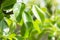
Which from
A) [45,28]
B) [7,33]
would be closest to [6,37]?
[7,33]

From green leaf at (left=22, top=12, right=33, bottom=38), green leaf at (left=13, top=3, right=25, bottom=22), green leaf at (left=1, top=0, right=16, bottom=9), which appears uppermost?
green leaf at (left=1, top=0, right=16, bottom=9)

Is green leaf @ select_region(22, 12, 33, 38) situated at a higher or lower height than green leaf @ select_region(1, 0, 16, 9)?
lower

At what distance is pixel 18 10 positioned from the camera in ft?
1.59

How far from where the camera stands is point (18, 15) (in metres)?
0.48

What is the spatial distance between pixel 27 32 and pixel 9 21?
0.06m

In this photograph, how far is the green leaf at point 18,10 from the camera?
0.47 meters

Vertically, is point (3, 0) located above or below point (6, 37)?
above

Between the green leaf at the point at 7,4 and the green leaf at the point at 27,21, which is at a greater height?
the green leaf at the point at 7,4

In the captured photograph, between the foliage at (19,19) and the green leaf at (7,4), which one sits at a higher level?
the green leaf at (7,4)

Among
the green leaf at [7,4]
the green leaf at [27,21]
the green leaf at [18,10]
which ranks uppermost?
the green leaf at [7,4]

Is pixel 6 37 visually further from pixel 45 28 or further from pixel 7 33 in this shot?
pixel 45 28

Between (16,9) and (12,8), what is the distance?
A: 0.9 inches

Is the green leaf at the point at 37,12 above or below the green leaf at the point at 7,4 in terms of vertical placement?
below

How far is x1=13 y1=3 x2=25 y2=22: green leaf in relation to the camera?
1.55 feet
